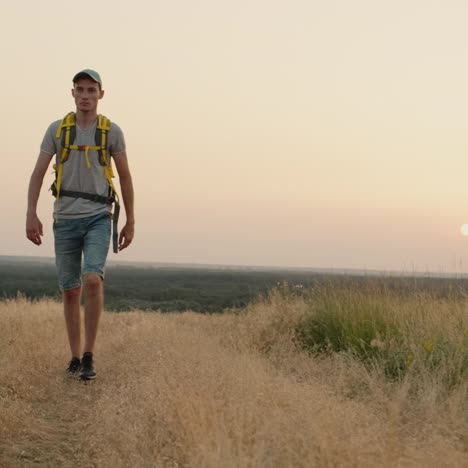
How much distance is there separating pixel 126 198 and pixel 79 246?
54 centimetres

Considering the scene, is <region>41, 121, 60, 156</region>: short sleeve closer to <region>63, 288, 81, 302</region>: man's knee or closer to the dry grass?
<region>63, 288, 81, 302</region>: man's knee

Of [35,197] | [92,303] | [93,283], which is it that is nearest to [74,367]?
[92,303]

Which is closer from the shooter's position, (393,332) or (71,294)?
(71,294)

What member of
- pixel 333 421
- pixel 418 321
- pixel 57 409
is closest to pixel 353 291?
pixel 418 321

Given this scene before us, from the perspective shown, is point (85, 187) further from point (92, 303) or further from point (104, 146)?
point (92, 303)

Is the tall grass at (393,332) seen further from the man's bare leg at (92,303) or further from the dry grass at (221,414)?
the man's bare leg at (92,303)

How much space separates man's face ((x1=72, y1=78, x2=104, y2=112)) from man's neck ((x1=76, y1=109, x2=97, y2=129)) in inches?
1.2

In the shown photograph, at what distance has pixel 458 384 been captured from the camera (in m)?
4.57

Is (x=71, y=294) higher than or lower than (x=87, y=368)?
higher

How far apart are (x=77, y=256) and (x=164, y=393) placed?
201 centimetres

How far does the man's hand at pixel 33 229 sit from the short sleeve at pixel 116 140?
798 mm

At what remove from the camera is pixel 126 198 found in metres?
5.61

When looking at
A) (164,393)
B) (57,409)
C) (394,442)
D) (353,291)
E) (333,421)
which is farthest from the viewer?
(353,291)

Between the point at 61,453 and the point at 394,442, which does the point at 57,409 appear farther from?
the point at 394,442
